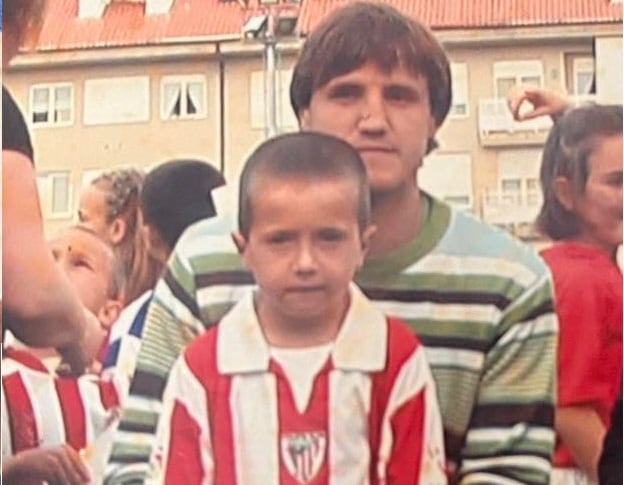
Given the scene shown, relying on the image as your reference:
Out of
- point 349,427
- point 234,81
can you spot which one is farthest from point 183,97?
point 349,427

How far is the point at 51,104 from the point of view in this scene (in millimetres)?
1902

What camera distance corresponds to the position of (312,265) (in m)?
1.72

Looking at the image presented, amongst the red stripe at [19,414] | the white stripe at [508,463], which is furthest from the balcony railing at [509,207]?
the red stripe at [19,414]

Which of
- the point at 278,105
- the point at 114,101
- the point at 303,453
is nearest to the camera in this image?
the point at 303,453

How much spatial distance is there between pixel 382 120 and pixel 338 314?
0.86ft

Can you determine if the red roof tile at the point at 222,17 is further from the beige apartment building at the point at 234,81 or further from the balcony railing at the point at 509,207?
the balcony railing at the point at 509,207

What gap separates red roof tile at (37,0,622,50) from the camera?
6.02 ft

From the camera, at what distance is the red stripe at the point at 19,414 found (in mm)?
1828

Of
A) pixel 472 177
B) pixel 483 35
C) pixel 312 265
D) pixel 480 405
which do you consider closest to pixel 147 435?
pixel 312 265

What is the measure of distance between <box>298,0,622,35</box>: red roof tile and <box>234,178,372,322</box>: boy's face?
0.80 ft

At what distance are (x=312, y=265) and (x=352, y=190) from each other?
113 mm

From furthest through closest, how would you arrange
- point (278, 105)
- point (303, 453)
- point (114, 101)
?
point (114, 101), point (278, 105), point (303, 453)

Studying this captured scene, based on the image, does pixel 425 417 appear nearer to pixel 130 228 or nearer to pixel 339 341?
pixel 339 341

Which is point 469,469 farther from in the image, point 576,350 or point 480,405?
point 576,350
